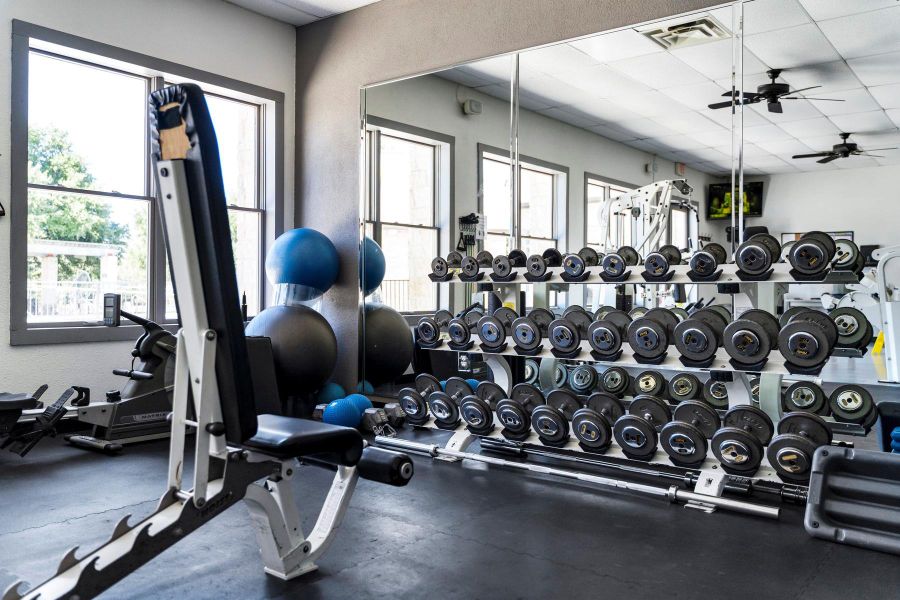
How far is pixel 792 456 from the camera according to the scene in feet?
9.11

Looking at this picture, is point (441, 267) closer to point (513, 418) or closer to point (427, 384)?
point (427, 384)

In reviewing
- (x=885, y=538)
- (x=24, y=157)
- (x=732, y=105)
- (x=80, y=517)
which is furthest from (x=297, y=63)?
(x=885, y=538)

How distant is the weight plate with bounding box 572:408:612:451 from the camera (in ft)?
10.4

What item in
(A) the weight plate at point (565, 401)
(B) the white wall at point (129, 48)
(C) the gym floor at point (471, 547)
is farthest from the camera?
(B) the white wall at point (129, 48)

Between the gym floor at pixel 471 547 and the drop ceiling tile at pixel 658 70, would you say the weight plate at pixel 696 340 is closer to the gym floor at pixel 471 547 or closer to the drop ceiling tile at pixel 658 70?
the gym floor at pixel 471 547

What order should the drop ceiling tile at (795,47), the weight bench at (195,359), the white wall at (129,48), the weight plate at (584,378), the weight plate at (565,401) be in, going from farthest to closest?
the weight plate at (584,378) → the white wall at (129,48) → the weight plate at (565,401) → the drop ceiling tile at (795,47) → the weight bench at (195,359)

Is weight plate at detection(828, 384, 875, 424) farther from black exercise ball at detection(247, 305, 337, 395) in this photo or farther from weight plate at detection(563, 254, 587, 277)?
black exercise ball at detection(247, 305, 337, 395)

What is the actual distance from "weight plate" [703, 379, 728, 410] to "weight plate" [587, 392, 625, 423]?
97 cm

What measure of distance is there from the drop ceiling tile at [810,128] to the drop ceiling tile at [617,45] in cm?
79

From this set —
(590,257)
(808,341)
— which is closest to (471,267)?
(590,257)

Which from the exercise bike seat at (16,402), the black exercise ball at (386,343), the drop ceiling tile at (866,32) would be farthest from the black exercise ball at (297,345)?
the drop ceiling tile at (866,32)

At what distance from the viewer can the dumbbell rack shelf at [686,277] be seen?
9.28ft

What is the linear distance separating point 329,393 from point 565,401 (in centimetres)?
166

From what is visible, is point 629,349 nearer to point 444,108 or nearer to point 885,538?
point 885,538
